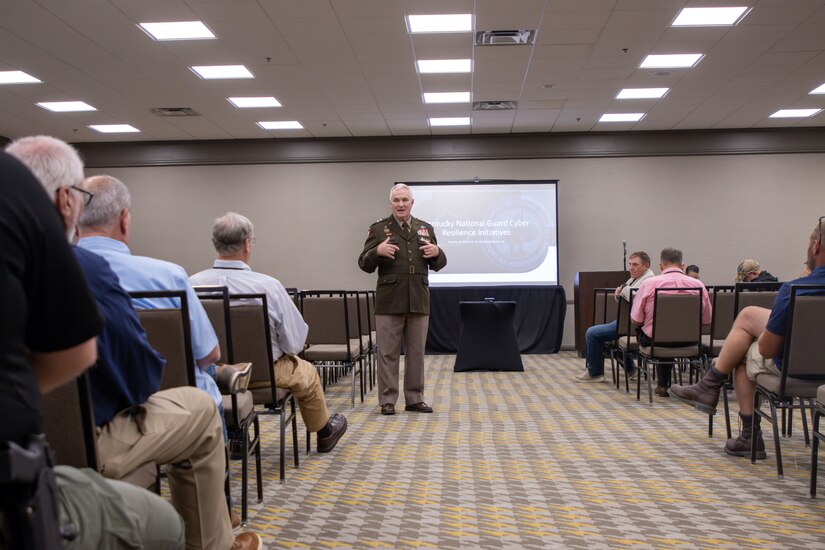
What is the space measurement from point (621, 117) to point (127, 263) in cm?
896

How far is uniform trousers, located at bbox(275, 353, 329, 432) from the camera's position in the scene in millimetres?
3365

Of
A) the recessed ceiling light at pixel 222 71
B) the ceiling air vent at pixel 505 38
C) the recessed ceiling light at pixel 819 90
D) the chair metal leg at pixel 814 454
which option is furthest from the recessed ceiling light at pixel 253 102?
the chair metal leg at pixel 814 454

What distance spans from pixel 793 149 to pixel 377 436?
9434mm

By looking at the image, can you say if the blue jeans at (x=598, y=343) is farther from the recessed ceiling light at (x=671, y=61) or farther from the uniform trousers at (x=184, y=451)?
the uniform trousers at (x=184, y=451)

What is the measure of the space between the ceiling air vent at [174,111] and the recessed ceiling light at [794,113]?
25.9ft

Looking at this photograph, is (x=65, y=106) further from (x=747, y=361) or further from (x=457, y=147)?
(x=747, y=361)

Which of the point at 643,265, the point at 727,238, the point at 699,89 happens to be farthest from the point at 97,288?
the point at 727,238

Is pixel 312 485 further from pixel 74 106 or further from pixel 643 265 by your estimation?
pixel 74 106

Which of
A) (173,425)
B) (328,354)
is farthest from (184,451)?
(328,354)

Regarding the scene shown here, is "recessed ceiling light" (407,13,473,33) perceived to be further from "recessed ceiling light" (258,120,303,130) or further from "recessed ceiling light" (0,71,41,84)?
"recessed ceiling light" (0,71,41,84)

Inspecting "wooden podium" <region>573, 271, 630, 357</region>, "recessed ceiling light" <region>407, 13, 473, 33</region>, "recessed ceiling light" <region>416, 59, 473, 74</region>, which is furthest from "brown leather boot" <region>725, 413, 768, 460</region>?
"wooden podium" <region>573, 271, 630, 357</region>

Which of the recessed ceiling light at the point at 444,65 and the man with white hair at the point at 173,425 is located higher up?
the recessed ceiling light at the point at 444,65

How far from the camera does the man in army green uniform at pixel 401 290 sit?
16.1 feet

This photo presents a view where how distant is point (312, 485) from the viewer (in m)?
3.18
